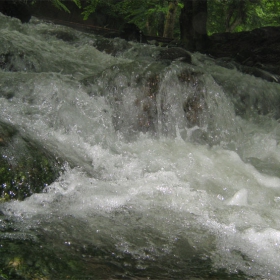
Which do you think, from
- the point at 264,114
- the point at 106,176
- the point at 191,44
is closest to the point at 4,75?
the point at 106,176

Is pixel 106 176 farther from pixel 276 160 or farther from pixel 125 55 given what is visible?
pixel 125 55

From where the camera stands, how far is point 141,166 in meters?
4.53

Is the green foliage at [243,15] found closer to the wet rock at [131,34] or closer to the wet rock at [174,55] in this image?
the wet rock at [131,34]

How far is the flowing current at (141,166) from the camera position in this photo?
2639mm

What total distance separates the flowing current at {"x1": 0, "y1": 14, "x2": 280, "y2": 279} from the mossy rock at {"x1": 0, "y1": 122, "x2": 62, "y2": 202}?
3.6 inches

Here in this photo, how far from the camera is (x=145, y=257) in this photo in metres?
2.60

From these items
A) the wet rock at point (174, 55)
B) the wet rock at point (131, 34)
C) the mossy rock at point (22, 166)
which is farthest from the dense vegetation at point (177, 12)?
the mossy rock at point (22, 166)

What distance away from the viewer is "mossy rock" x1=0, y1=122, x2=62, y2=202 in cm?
331

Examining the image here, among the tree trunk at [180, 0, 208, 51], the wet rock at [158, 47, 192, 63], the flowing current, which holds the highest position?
the tree trunk at [180, 0, 208, 51]

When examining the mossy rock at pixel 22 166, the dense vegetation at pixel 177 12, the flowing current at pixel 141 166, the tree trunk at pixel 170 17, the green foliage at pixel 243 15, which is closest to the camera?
the flowing current at pixel 141 166

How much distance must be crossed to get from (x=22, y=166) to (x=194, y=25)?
9.34 m

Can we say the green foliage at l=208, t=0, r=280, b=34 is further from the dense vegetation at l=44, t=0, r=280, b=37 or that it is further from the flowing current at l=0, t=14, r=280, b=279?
the flowing current at l=0, t=14, r=280, b=279

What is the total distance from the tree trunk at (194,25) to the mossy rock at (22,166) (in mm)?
8552

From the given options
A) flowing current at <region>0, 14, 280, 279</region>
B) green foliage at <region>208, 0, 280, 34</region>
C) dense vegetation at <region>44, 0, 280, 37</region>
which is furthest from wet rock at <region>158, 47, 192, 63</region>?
green foliage at <region>208, 0, 280, 34</region>
